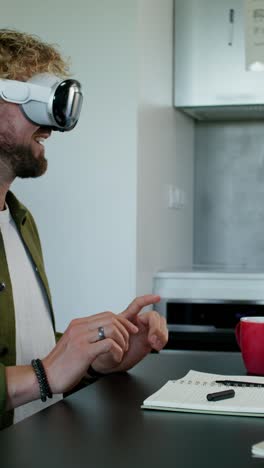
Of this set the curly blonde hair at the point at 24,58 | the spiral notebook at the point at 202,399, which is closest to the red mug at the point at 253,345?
the spiral notebook at the point at 202,399

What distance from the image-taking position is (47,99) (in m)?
1.47

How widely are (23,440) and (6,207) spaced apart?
90 centimetres

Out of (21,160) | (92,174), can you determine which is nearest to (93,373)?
(21,160)

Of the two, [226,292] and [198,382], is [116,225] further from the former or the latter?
[198,382]

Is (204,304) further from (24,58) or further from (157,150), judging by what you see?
(24,58)

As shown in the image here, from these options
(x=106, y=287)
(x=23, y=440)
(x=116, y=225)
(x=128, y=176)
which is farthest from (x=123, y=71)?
(x=23, y=440)

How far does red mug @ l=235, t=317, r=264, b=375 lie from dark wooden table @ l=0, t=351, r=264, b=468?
0.26 meters

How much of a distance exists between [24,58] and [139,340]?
605 millimetres

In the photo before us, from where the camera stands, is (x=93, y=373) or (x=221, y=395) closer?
(x=221, y=395)

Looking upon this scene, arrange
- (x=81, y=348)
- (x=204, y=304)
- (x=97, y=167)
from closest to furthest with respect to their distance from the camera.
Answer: (x=81, y=348)
(x=97, y=167)
(x=204, y=304)

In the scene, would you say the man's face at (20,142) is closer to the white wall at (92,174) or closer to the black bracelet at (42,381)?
the black bracelet at (42,381)

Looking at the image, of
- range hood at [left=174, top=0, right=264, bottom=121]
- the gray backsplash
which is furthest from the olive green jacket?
the gray backsplash

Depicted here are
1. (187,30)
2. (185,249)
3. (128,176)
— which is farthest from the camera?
(185,249)

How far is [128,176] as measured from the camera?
9.36 feet
